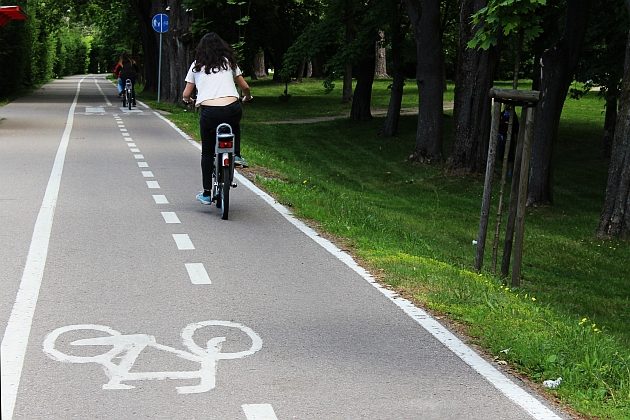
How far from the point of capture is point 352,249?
35.3 feet

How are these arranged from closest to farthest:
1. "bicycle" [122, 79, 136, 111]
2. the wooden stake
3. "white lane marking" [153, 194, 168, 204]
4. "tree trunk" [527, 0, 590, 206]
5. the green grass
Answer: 1. the green grass
2. the wooden stake
3. "white lane marking" [153, 194, 168, 204]
4. "tree trunk" [527, 0, 590, 206]
5. "bicycle" [122, 79, 136, 111]

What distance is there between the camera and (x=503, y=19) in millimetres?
16750

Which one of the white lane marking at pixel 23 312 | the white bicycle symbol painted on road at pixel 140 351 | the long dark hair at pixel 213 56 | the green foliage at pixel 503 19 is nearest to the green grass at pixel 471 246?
the white bicycle symbol painted on road at pixel 140 351

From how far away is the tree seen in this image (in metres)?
17.0

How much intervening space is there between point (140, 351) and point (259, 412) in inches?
54.8

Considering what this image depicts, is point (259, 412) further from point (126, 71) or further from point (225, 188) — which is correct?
point (126, 71)

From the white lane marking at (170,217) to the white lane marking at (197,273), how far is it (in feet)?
8.63

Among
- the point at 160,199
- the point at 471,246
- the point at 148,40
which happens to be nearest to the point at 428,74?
the point at 471,246

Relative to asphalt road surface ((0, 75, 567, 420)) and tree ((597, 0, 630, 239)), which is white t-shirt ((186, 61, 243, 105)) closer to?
asphalt road surface ((0, 75, 567, 420))

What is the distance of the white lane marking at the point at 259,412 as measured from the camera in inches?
215

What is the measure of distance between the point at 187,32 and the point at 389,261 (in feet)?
98.0

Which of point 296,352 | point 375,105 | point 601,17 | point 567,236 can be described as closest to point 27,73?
point 375,105

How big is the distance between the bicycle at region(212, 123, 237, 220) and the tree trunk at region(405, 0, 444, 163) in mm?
15142

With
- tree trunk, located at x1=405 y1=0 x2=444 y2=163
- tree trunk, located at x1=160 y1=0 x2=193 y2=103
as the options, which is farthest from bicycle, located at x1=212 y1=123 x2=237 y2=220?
tree trunk, located at x1=160 y1=0 x2=193 y2=103
